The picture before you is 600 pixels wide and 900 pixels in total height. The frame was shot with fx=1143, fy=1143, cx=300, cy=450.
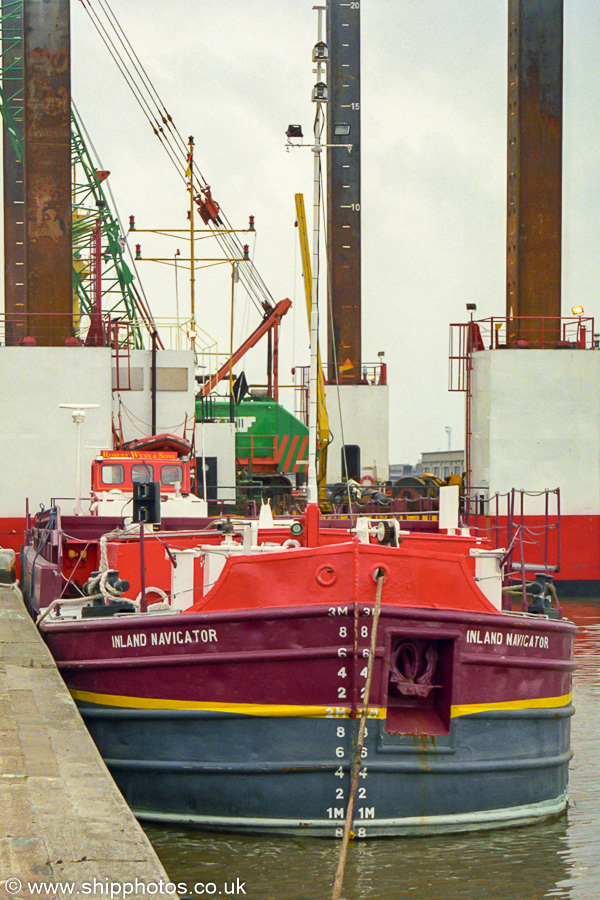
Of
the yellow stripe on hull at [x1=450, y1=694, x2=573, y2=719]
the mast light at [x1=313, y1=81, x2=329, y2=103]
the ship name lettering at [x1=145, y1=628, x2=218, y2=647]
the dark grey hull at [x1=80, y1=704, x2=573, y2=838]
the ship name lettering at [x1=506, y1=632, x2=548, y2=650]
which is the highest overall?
the mast light at [x1=313, y1=81, x2=329, y2=103]

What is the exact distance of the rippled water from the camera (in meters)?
9.55

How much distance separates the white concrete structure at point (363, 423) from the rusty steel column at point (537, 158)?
37.8 ft

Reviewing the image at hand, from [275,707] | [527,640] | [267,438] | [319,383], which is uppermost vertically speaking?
[319,383]

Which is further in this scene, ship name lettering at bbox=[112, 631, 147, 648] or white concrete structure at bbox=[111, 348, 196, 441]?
white concrete structure at bbox=[111, 348, 196, 441]

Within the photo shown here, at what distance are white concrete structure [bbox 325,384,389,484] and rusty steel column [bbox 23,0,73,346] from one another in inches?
594

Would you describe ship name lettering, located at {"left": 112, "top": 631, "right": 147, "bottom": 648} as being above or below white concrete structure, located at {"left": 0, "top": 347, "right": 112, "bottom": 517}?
below

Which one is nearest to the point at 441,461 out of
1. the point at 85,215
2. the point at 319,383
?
the point at 85,215

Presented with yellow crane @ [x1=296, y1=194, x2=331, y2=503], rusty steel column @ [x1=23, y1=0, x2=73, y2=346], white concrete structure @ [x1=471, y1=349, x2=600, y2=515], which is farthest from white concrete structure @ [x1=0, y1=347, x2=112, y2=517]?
Result: white concrete structure @ [x1=471, y1=349, x2=600, y2=515]

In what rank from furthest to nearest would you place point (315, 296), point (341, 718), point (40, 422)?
point (40, 422) < point (315, 296) < point (341, 718)

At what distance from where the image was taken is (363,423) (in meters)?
42.9

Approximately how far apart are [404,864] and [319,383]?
13.9 meters

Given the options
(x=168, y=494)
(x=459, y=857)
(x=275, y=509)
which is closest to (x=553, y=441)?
(x=275, y=509)

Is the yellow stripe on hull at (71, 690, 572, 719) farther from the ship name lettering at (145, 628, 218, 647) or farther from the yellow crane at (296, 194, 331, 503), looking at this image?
the yellow crane at (296, 194, 331, 503)

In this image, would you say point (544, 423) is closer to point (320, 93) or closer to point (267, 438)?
point (267, 438)
